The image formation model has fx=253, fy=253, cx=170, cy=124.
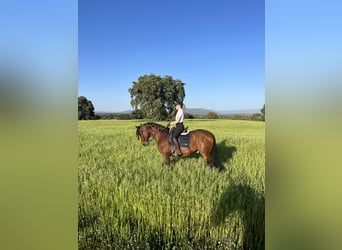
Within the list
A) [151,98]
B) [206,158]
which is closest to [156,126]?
[151,98]

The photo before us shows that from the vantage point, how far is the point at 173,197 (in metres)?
2.81

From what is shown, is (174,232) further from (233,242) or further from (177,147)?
(177,147)

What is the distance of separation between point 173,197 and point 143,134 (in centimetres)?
125

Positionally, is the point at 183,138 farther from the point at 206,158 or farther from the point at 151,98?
the point at 151,98

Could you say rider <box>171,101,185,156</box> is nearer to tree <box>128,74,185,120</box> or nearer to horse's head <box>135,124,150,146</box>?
tree <box>128,74,185,120</box>

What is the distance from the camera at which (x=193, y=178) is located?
309 cm

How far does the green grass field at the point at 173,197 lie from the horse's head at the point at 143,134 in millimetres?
198

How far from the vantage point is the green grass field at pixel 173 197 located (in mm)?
2451

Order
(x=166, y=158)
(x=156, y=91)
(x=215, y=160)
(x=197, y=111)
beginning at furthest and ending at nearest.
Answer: (x=166, y=158) < (x=215, y=160) < (x=156, y=91) < (x=197, y=111)

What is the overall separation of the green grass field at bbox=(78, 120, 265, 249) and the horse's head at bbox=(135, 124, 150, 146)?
0.65 feet

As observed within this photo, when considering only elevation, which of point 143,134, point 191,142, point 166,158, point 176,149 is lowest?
point 166,158
